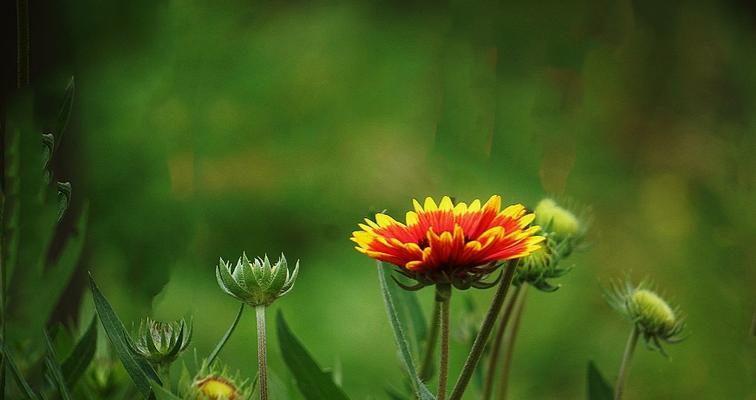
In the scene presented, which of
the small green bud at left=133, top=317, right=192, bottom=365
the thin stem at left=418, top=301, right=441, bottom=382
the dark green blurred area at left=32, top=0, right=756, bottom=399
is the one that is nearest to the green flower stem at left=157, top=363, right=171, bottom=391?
the small green bud at left=133, top=317, right=192, bottom=365

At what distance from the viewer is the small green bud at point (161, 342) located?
275 mm

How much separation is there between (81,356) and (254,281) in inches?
3.4

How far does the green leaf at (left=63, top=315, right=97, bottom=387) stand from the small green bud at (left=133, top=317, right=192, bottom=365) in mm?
52

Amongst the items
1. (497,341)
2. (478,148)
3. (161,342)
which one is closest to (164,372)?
(161,342)

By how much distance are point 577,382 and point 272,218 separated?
417mm

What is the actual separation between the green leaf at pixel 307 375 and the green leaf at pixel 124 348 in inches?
2.6

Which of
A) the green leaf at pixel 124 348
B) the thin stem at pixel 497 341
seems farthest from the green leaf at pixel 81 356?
the thin stem at pixel 497 341

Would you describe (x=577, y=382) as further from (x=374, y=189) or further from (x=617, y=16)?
(x=617, y=16)

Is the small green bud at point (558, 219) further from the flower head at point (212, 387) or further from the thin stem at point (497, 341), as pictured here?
the flower head at point (212, 387)

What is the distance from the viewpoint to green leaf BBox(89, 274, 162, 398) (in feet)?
0.89

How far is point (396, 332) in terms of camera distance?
10.8 inches

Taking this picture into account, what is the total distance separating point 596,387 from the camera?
1.35ft

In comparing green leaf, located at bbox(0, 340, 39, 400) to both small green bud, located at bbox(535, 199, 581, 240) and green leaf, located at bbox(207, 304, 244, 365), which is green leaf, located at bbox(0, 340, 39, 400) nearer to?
green leaf, located at bbox(207, 304, 244, 365)

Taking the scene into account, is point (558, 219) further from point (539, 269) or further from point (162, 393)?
point (162, 393)
